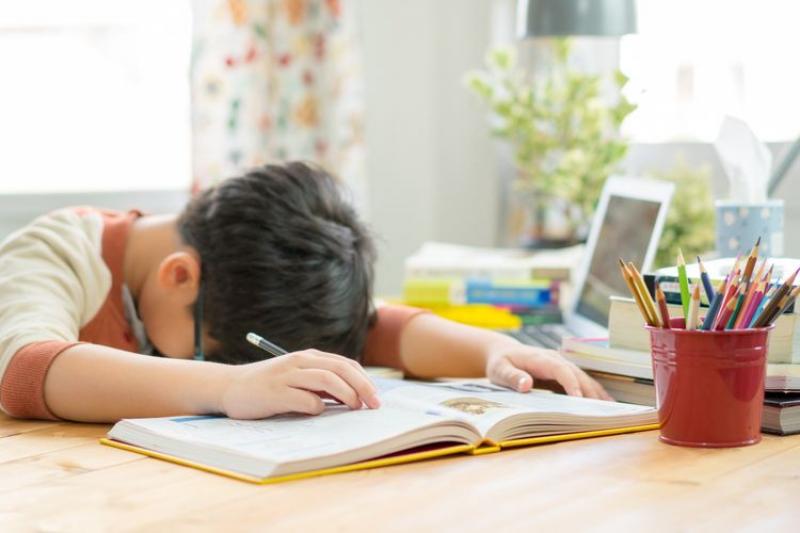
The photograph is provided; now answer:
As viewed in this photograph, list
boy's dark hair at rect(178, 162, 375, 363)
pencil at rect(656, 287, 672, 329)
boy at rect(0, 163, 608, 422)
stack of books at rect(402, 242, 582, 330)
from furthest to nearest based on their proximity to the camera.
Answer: stack of books at rect(402, 242, 582, 330) → boy's dark hair at rect(178, 162, 375, 363) → boy at rect(0, 163, 608, 422) → pencil at rect(656, 287, 672, 329)

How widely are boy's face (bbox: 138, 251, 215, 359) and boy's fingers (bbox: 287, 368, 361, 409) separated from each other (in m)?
0.37

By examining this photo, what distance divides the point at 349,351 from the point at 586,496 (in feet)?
2.07

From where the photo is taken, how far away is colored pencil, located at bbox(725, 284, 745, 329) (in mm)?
966

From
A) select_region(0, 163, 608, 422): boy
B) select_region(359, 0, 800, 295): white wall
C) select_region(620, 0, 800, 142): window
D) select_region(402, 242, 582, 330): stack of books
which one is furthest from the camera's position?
select_region(359, 0, 800, 295): white wall

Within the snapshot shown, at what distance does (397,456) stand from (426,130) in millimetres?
2078

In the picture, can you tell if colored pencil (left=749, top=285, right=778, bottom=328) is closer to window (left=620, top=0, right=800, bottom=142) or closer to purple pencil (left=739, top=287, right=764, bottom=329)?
purple pencil (left=739, top=287, right=764, bottom=329)

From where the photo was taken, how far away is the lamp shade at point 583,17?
6.27ft

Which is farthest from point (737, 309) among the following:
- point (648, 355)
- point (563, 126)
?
point (563, 126)

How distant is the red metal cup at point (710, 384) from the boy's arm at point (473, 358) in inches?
7.8

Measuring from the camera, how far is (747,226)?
55.6 inches

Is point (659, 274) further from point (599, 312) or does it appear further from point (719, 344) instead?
point (599, 312)

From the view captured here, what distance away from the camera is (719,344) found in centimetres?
96

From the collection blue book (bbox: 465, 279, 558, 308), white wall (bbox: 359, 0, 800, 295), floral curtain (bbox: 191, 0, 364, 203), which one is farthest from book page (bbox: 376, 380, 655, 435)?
white wall (bbox: 359, 0, 800, 295)

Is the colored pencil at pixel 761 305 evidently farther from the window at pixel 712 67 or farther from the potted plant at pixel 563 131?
the window at pixel 712 67
